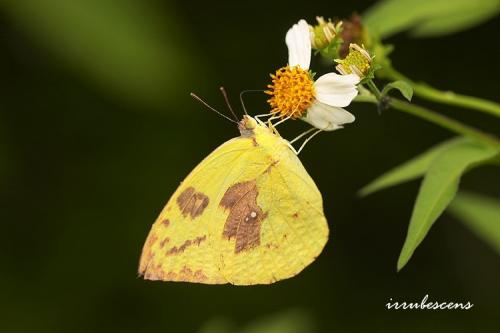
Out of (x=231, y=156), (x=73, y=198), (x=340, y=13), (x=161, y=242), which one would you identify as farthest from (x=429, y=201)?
(x=73, y=198)

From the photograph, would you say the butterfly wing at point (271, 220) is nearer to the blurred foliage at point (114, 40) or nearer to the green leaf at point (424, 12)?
the green leaf at point (424, 12)

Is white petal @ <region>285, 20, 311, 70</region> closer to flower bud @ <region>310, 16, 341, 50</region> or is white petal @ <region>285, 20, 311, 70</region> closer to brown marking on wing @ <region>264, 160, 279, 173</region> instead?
flower bud @ <region>310, 16, 341, 50</region>

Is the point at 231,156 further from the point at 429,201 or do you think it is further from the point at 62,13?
the point at 62,13

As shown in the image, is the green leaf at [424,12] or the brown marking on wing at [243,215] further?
the green leaf at [424,12]

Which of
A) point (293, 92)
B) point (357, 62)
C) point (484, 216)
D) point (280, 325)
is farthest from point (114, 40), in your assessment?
point (484, 216)

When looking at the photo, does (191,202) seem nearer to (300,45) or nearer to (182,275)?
(182,275)

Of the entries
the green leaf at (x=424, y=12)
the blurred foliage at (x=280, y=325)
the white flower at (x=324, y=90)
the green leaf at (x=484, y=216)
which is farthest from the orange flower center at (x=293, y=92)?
the green leaf at (x=484, y=216)

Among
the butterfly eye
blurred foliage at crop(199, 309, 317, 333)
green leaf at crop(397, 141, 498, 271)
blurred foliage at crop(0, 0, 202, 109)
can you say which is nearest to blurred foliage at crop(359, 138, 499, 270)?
green leaf at crop(397, 141, 498, 271)
